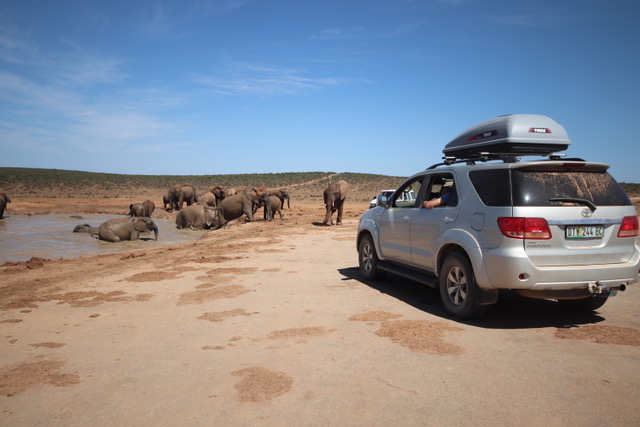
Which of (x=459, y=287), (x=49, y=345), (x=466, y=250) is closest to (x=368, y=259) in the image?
(x=459, y=287)

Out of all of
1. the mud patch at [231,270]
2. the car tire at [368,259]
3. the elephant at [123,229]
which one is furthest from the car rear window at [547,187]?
the elephant at [123,229]

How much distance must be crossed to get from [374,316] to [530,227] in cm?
230

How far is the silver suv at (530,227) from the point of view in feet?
16.7

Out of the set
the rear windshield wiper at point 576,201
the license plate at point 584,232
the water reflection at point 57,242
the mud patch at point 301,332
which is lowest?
the water reflection at point 57,242

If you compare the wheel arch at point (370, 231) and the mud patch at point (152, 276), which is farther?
the mud patch at point (152, 276)

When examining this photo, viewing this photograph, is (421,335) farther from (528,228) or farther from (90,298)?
(90,298)

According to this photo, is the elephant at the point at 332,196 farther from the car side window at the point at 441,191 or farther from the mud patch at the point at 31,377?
the mud patch at the point at 31,377

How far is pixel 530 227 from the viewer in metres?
5.04

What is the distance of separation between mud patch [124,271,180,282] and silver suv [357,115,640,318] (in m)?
5.36

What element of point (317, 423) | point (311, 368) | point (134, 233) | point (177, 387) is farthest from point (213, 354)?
point (134, 233)

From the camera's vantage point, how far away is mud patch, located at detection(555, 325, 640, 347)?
5.01m

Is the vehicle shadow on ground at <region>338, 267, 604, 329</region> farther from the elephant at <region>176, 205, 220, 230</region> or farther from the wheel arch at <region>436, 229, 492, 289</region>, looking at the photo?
the elephant at <region>176, 205, 220, 230</region>

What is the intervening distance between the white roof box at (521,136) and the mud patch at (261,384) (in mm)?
4160

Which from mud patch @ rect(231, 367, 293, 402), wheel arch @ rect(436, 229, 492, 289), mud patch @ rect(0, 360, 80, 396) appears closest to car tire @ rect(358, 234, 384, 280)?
wheel arch @ rect(436, 229, 492, 289)
